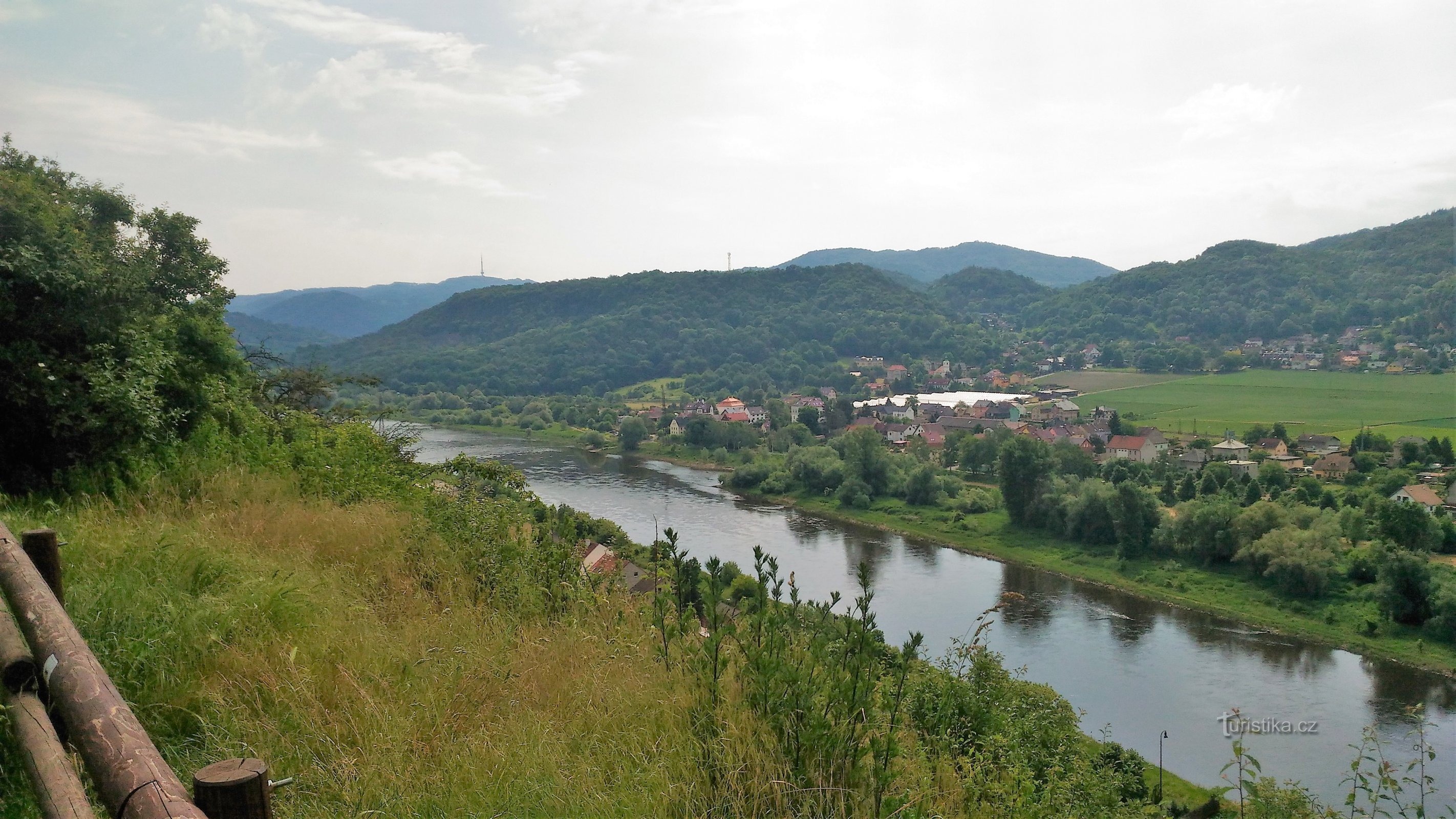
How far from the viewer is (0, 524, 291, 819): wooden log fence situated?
3.88 feet

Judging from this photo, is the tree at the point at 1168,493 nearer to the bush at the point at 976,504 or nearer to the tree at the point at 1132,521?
the tree at the point at 1132,521

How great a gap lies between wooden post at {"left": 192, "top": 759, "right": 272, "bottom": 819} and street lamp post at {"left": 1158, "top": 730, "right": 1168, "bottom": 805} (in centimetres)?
1079

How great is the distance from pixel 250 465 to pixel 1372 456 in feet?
114

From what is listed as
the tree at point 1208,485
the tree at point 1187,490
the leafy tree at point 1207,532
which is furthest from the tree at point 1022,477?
the tree at point 1208,485

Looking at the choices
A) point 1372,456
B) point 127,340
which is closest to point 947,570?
point 1372,456

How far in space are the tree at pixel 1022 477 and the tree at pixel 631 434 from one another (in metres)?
20.7

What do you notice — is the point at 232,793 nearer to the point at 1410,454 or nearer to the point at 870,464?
the point at 870,464

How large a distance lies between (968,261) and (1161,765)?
179547mm

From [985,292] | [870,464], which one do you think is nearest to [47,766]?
[870,464]

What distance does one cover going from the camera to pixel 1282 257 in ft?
251

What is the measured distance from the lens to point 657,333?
79.3 m

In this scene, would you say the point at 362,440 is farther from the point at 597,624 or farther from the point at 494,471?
the point at 597,624

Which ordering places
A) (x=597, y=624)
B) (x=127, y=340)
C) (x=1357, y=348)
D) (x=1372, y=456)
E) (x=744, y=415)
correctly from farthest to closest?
(x=1357, y=348) → (x=744, y=415) → (x=1372, y=456) → (x=127, y=340) → (x=597, y=624)

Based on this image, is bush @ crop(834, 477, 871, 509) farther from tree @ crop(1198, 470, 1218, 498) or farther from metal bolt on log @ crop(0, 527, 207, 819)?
metal bolt on log @ crop(0, 527, 207, 819)
